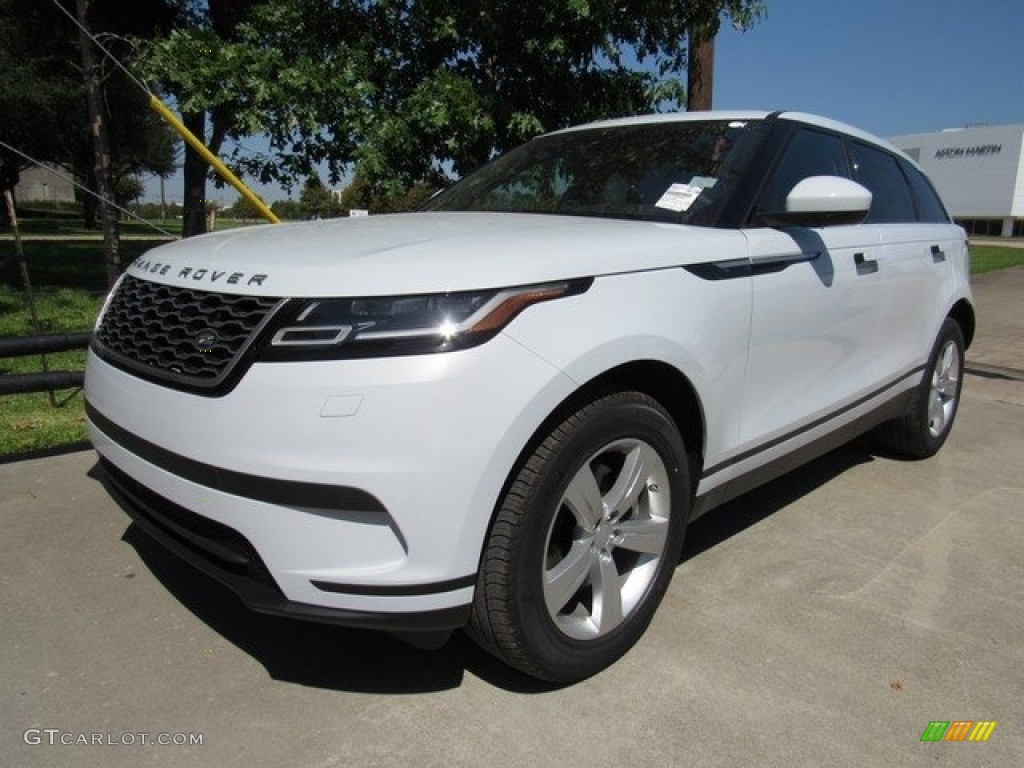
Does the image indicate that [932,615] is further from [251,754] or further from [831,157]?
[251,754]

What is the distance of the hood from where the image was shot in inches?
77.0

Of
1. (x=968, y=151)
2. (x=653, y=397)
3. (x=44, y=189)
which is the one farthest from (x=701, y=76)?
(x=44, y=189)

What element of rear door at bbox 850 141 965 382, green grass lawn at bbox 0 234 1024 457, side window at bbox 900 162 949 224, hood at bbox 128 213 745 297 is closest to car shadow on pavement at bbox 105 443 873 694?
hood at bbox 128 213 745 297

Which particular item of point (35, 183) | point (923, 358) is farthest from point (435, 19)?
point (35, 183)

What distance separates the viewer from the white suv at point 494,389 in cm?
188

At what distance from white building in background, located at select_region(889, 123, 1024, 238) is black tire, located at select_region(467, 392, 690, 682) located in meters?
81.8

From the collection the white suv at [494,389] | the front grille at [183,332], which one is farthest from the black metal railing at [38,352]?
the front grille at [183,332]

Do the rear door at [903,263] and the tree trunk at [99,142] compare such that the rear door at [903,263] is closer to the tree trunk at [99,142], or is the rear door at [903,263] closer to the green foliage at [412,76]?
the green foliage at [412,76]

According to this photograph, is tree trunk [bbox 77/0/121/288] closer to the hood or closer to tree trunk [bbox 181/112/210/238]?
the hood

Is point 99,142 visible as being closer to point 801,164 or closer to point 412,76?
point 412,76

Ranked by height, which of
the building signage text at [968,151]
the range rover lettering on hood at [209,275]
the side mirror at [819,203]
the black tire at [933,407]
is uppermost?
the building signage text at [968,151]

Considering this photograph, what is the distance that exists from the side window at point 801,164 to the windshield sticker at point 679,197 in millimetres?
243

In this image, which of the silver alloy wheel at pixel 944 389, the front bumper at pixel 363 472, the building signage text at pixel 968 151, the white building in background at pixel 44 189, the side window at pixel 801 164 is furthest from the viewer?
the building signage text at pixel 968 151

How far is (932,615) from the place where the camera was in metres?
2.88
